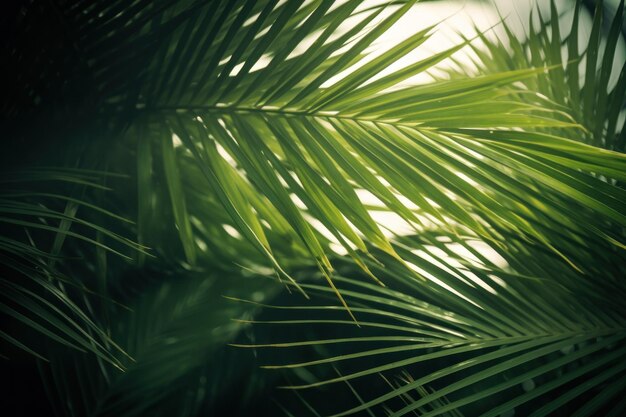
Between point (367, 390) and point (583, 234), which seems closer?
point (583, 234)

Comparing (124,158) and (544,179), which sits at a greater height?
(124,158)

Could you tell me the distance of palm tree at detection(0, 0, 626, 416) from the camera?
0.50m

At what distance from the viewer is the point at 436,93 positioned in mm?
520

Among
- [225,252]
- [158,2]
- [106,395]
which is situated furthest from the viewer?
[225,252]

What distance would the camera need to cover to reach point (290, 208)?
0.51 metres

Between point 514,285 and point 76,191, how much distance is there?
0.53 m

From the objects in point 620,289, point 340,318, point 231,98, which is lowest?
point 620,289

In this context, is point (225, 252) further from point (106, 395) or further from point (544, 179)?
point (544, 179)

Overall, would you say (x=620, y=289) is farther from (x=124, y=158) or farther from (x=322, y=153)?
(x=124, y=158)

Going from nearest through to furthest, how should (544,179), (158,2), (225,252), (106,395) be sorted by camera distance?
(544,179) → (158,2) → (106,395) → (225,252)

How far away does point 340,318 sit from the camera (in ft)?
2.67

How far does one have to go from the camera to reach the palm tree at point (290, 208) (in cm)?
50

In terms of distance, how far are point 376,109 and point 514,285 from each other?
0.29 meters

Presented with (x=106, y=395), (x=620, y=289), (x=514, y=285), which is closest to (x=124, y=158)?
(x=106, y=395)
